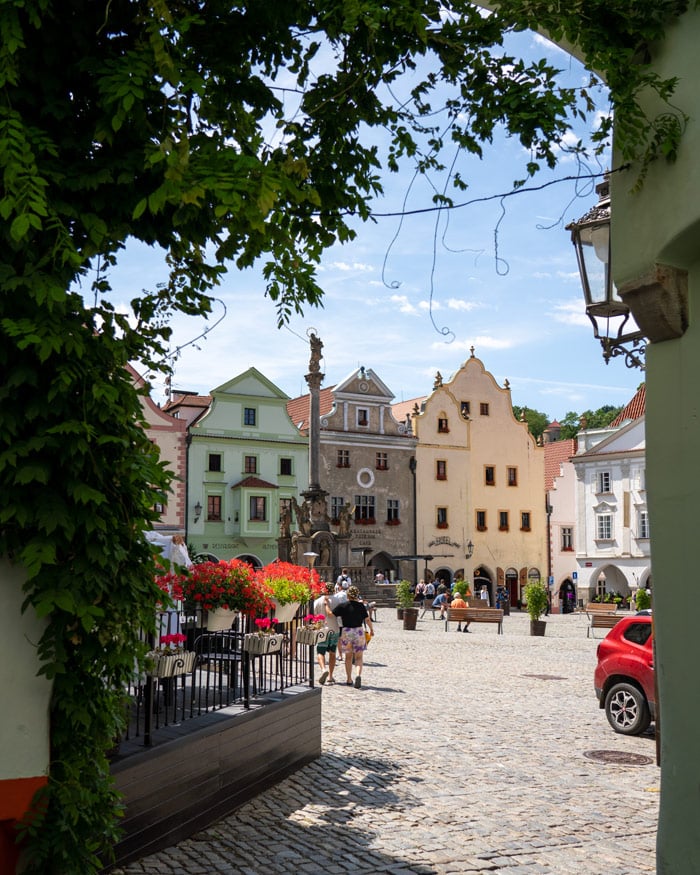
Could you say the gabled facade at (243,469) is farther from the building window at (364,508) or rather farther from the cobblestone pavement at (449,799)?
the cobblestone pavement at (449,799)

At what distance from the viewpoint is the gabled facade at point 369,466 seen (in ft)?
180

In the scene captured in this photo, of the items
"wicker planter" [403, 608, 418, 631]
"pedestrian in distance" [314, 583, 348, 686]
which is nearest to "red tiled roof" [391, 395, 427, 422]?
"wicker planter" [403, 608, 418, 631]

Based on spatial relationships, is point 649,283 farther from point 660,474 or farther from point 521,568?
point 521,568

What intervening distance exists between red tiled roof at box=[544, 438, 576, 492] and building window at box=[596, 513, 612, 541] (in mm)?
12707

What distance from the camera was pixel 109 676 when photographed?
5176 mm

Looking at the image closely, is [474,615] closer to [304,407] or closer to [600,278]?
[600,278]

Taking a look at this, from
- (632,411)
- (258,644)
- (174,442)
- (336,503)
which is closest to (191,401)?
(174,442)

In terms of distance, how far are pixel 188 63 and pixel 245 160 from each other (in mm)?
960

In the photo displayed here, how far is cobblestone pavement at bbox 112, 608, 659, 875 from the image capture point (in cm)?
677

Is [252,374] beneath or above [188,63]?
above

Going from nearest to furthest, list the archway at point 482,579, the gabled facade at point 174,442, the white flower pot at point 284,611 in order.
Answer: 1. the white flower pot at point 284,611
2. the gabled facade at point 174,442
3. the archway at point 482,579

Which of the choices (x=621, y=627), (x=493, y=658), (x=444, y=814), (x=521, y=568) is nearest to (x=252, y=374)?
(x=521, y=568)

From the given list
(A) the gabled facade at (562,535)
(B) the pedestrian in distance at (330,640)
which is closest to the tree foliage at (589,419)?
(A) the gabled facade at (562,535)

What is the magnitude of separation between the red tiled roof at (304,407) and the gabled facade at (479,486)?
5540 mm
